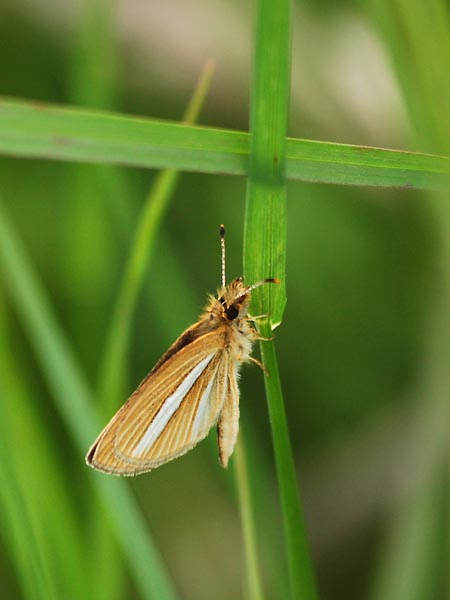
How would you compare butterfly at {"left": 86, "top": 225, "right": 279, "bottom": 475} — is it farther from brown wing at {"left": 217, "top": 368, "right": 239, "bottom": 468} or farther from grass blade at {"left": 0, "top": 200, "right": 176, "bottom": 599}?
grass blade at {"left": 0, "top": 200, "right": 176, "bottom": 599}

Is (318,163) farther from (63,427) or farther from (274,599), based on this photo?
(63,427)

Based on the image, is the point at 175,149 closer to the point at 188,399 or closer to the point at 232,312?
the point at 232,312

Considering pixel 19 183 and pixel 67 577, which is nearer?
pixel 67 577

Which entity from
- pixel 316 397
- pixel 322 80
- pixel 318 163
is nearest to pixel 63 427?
pixel 316 397

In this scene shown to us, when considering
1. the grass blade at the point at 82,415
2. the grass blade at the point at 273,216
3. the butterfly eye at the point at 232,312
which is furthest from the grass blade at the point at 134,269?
the grass blade at the point at 273,216

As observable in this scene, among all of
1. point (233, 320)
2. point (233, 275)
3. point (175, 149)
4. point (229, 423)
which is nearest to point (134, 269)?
point (233, 320)

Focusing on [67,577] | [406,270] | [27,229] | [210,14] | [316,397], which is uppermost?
[210,14]
